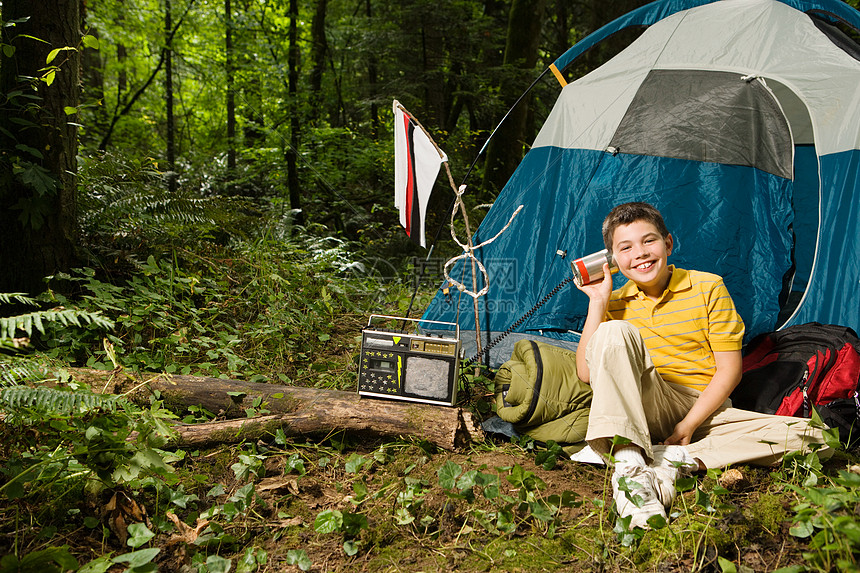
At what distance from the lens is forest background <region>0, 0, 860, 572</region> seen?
4.94ft

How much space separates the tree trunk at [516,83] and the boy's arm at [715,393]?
12.6 feet

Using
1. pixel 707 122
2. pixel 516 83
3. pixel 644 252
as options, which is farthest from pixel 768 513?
pixel 516 83

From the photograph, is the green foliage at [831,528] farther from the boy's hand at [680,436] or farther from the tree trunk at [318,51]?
the tree trunk at [318,51]

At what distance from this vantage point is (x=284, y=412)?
7.14 ft

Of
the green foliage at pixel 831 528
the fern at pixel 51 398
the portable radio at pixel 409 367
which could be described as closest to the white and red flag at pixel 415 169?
the portable radio at pixel 409 367

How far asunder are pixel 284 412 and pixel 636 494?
1312 mm

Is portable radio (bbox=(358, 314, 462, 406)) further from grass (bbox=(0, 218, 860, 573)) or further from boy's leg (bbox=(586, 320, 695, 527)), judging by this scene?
boy's leg (bbox=(586, 320, 695, 527))

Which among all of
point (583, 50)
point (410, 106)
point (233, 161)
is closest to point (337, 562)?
point (583, 50)

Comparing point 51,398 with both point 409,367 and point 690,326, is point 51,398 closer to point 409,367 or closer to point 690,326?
point 409,367

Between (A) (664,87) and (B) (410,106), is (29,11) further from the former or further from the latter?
(B) (410,106)

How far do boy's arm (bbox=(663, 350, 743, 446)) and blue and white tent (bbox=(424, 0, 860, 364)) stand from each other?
40.4 inches

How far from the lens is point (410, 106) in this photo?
5996 millimetres

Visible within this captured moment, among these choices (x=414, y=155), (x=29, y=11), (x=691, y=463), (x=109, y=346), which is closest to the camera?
(x=691, y=463)

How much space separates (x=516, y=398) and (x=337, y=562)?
914 millimetres
